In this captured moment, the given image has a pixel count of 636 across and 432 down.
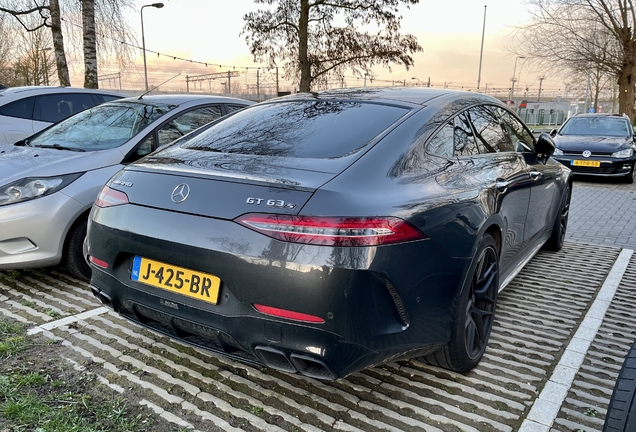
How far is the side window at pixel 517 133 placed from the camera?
12.0 feet

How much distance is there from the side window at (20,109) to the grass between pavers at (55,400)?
16.1 feet

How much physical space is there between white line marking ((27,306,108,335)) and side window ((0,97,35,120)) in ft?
15.0

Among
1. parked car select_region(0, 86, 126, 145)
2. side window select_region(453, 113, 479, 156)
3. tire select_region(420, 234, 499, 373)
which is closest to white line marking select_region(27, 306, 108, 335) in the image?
tire select_region(420, 234, 499, 373)

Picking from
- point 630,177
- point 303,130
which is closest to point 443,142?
point 303,130

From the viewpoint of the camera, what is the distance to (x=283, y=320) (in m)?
1.97

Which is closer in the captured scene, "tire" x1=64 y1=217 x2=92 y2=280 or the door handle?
the door handle

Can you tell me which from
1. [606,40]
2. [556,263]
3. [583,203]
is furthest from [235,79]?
[556,263]

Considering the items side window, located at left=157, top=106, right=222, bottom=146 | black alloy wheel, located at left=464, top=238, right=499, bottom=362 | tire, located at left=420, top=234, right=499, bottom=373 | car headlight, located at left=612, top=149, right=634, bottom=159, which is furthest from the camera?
car headlight, located at left=612, top=149, right=634, bottom=159

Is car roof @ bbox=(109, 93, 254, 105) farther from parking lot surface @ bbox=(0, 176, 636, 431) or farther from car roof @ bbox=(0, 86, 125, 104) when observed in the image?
car roof @ bbox=(0, 86, 125, 104)

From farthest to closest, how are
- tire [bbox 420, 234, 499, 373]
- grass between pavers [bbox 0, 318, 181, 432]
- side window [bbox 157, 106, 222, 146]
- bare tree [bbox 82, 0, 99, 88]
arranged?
bare tree [bbox 82, 0, 99, 88]
side window [bbox 157, 106, 222, 146]
tire [bbox 420, 234, 499, 373]
grass between pavers [bbox 0, 318, 181, 432]

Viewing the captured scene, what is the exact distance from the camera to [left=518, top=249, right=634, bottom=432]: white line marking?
232cm

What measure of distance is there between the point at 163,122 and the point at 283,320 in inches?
116

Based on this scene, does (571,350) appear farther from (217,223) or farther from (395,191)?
(217,223)

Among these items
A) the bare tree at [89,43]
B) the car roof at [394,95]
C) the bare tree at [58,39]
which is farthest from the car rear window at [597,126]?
the bare tree at [58,39]
